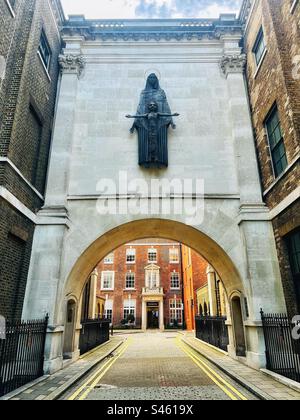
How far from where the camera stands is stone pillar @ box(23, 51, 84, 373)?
9.58m

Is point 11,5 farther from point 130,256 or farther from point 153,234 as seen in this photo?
point 130,256

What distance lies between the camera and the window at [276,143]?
1030 cm

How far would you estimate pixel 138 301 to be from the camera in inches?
1638

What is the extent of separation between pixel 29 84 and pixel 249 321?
11246 millimetres

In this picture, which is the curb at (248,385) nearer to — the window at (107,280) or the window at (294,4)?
the window at (294,4)

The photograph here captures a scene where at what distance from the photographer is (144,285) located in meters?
42.1

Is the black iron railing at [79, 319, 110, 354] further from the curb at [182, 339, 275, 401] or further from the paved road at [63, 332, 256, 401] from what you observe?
the curb at [182, 339, 275, 401]

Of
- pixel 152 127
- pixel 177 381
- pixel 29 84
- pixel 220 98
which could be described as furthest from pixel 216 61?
pixel 177 381

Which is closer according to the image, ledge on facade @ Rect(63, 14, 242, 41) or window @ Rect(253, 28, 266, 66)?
window @ Rect(253, 28, 266, 66)

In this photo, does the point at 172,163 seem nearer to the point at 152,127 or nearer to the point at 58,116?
the point at 152,127

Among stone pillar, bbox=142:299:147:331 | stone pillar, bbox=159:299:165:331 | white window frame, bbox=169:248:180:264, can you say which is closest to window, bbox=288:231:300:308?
stone pillar, bbox=159:299:165:331

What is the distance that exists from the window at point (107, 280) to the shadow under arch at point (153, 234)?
3087 centimetres

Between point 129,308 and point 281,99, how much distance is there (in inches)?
1448

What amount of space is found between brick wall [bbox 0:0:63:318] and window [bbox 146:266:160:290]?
108 feet
